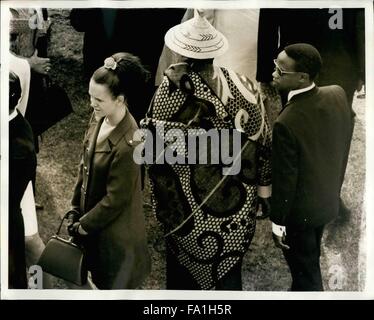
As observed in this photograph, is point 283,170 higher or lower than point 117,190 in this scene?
higher

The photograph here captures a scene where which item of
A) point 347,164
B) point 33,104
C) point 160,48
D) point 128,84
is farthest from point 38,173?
point 347,164

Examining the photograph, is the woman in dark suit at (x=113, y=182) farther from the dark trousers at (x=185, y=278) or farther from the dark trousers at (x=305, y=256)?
the dark trousers at (x=305, y=256)

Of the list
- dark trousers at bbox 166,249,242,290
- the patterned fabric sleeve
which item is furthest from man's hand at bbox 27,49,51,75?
dark trousers at bbox 166,249,242,290

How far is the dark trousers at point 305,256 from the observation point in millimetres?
3797

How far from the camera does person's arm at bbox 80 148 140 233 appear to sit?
12.3 feet

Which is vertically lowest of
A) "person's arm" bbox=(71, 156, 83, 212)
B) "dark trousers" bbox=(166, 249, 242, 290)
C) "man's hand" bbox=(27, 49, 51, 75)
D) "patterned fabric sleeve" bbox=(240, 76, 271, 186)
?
"dark trousers" bbox=(166, 249, 242, 290)

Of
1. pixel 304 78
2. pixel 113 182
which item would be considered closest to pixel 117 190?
pixel 113 182

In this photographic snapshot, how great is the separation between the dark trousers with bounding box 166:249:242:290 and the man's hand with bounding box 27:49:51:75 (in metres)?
1.23

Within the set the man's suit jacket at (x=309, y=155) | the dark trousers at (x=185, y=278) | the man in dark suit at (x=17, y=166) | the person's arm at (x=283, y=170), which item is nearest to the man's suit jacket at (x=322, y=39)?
the man's suit jacket at (x=309, y=155)

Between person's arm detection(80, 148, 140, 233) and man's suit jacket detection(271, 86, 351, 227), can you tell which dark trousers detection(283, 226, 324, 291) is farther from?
person's arm detection(80, 148, 140, 233)

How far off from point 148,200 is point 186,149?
0.36 metres

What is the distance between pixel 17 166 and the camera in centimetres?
385

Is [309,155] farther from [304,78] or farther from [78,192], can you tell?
[78,192]

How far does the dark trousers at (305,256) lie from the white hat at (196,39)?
3.52 feet
